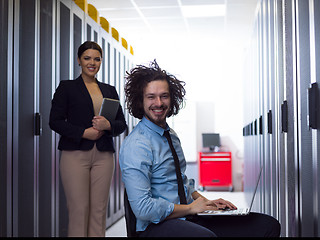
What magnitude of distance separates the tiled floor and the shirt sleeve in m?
2.51

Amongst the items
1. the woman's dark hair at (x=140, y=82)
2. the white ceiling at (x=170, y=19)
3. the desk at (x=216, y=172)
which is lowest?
the desk at (x=216, y=172)

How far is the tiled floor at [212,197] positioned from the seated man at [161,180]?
7.61 ft

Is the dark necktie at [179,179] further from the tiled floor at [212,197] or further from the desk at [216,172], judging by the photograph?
the desk at [216,172]

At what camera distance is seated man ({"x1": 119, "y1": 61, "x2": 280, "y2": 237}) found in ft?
4.40

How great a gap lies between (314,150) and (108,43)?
126 inches

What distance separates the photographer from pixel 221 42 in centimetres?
693

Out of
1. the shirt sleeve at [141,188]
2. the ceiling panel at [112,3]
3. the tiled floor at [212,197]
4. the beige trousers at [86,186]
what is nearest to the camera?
the shirt sleeve at [141,188]

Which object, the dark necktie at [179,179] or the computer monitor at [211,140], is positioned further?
the computer monitor at [211,140]

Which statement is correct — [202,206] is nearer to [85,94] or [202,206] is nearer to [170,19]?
[85,94]

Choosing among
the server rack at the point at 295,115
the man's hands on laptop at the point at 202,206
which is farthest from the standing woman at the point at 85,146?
the man's hands on laptop at the point at 202,206

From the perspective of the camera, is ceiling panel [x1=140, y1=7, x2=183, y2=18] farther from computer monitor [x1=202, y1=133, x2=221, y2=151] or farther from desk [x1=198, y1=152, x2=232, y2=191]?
desk [x1=198, y1=152, x2=232, y2=191]

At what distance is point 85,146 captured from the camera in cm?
252

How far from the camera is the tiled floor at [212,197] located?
3886 mm

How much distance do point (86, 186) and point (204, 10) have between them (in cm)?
346
